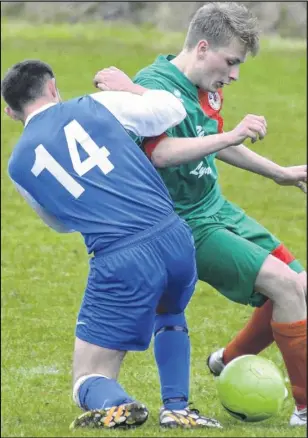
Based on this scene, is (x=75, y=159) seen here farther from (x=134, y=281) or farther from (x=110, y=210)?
(x=134, y=281)

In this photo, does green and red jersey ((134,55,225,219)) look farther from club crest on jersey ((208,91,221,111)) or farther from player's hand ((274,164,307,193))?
player's hand ((274,164,307,193))

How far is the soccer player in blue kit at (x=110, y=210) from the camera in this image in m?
5.95

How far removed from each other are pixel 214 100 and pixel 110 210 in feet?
3.46

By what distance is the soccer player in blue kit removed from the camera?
5.95m

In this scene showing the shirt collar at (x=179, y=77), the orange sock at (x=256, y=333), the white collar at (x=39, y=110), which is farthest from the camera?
the orange sock at (x=256, y=333)

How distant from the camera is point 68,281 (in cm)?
1290

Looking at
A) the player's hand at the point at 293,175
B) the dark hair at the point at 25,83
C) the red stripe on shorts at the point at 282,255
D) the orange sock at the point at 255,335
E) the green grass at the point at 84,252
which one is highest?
the dark hair at the point at 25,83

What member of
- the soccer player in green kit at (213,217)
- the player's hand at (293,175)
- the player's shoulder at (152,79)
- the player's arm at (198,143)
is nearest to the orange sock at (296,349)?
the soccer player in green kit at (213,217)

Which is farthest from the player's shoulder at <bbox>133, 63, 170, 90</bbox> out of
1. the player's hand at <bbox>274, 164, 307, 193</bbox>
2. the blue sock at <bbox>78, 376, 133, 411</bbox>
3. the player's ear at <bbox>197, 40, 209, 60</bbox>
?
the blue sock at <bbox>78, 376, 133, 411</bbox>

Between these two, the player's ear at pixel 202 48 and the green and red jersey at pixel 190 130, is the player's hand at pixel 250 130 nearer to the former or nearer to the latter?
the green and red jersey at pixel 190 130

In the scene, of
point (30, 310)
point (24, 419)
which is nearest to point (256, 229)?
point (24, 419)

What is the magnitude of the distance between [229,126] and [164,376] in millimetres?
14934

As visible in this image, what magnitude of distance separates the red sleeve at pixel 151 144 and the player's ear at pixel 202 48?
0.51 m

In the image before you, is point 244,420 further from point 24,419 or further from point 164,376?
point 24,419
